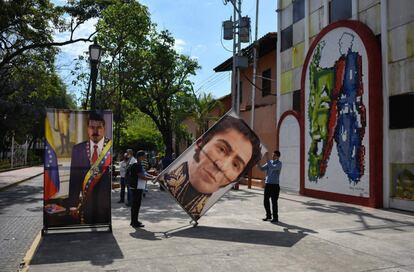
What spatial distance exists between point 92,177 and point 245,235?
340 cm

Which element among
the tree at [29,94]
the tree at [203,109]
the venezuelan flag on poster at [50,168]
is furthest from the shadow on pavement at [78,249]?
the tree at [203,109]

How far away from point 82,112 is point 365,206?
8.97m

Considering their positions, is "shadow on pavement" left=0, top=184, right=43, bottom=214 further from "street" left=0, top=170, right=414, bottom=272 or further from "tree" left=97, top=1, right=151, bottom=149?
"tree" left=97, top=1, right=151, bottom=149

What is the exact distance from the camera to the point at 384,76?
13.7 metres

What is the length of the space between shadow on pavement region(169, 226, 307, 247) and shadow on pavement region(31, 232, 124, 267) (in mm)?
1494

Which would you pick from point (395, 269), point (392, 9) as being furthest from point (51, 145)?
point (392, 9)

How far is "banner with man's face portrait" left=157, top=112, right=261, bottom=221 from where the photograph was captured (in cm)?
1027

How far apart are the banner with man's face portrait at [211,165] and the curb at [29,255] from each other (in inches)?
111

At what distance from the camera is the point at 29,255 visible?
7480 millimetres

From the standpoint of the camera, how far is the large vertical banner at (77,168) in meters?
9.33

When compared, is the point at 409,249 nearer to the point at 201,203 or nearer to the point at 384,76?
the point at 201,203

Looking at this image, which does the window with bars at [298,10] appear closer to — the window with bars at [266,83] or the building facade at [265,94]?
the building facade at [265,94]

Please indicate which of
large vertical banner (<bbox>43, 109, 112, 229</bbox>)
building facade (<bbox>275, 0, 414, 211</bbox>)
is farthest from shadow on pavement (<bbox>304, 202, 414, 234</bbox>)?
large vertical banner (<bbox>43, 109, 112, 229</bbox>)

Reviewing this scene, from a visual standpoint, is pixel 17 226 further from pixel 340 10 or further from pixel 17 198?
pixel 340 10
